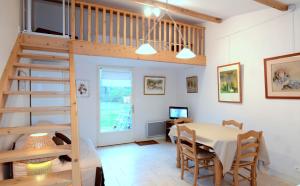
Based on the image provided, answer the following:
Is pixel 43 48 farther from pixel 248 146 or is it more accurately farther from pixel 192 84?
pixel 192 84

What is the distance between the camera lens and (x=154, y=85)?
5.59 metres

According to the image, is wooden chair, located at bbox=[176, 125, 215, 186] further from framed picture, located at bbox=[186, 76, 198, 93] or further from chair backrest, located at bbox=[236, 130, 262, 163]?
framed picture, located at bbox=[186, 76, 198, 93]

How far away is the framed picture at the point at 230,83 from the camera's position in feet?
12.3

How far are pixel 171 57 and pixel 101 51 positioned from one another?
4.99 ft

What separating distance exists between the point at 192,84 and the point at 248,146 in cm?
288

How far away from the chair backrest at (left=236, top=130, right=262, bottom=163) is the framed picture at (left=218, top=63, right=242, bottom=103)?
1.31m

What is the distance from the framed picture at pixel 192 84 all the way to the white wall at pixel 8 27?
3909 mm

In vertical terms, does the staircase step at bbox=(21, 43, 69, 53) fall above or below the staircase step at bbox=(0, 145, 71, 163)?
above

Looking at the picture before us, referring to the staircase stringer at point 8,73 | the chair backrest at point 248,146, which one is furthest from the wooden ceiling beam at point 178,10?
the chair backrest at point 248,146

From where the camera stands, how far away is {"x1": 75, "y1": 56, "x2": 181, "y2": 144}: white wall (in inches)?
182

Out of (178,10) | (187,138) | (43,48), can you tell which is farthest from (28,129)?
(178,10)

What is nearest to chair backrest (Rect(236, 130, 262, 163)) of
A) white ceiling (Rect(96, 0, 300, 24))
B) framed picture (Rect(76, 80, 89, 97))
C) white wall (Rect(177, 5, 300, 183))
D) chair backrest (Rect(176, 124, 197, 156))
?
chair backrest (Rect(176, 124, 197, 156))

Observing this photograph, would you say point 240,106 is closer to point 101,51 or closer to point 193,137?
point 193,137

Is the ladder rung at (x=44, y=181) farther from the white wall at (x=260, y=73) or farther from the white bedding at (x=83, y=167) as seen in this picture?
the white wall at (x=260, y=73)
